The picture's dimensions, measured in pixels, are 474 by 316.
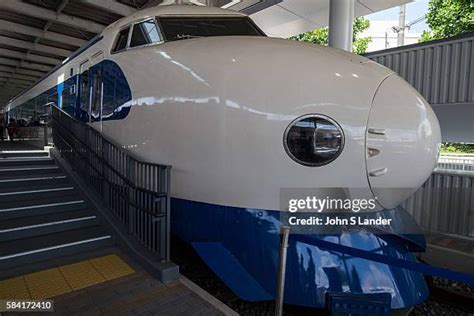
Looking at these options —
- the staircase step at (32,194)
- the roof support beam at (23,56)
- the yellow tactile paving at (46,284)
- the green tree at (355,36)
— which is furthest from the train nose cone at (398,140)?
the green tree at (355,36)

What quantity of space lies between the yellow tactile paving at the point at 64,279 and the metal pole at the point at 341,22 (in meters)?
6.82

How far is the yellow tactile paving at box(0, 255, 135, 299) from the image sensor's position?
3064 millimetres

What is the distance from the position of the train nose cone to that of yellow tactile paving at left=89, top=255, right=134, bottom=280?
2.63 meters

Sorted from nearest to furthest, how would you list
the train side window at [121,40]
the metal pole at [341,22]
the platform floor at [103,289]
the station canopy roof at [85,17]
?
the platform floor at [103,289], the train side window at [121,40], the metal pole at [341,22], the station canopy roof at [85,17]

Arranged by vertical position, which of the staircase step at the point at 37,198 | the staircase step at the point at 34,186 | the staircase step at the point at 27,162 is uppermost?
the staircase step at the point at 27,162

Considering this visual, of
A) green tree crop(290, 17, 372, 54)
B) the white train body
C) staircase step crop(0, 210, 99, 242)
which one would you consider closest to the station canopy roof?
the white train body

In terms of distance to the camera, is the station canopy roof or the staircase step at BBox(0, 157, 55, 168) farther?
the station canopy roof

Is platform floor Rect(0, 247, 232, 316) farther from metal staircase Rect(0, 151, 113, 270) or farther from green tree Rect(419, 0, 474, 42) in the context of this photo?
green tree Rect(419, 0, 474, 42)

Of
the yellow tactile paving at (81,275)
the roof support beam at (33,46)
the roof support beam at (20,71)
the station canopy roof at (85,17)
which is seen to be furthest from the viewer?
the roof support beam at (20,71)

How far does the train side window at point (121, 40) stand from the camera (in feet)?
14.3

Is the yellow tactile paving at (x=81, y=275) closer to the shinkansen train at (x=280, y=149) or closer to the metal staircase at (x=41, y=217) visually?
the metal staircase at (x=41, y=217)

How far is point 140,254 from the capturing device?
3.67m

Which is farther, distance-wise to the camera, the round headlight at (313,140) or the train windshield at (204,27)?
the train windshield at (204,27)

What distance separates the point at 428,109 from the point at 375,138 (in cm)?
55
